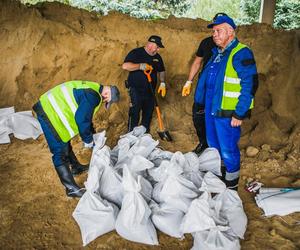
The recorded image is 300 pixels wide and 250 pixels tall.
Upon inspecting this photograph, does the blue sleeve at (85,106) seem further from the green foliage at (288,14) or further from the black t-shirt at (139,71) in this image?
the green foliage at (288,14)

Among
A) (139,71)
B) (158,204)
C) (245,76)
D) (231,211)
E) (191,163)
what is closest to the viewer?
(231,211)

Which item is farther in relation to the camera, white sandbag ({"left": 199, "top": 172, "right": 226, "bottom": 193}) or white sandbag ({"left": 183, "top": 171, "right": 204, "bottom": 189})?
white sandbag ({"left": 183, "top": 171, "right": 204, "bottom": 189})

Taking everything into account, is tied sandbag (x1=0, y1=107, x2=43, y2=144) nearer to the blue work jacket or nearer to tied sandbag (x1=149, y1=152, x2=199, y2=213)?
tied sandbag (x1=149, y1=152, x2=199, y2=213)

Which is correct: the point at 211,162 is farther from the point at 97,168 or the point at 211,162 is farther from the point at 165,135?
the point at 165,135

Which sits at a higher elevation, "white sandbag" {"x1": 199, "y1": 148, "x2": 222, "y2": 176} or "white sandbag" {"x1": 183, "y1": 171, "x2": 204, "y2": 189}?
"white sandbag" {"x1": 199, "y1": 148, "x2": 222, "y2": 176}

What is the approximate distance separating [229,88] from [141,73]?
4.79ft

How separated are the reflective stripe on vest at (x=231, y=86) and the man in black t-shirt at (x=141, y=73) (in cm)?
129

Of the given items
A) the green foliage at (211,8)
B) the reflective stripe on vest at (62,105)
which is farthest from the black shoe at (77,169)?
the green foliage at (211,8)

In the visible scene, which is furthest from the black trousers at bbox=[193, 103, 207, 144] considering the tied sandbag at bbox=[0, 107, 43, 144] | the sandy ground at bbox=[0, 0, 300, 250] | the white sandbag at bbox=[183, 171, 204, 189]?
the tied sandbag at bbox=[0, 107, 43, 144]

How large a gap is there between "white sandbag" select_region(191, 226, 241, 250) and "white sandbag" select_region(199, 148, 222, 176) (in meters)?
0.75

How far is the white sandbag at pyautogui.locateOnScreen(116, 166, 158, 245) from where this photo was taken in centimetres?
244

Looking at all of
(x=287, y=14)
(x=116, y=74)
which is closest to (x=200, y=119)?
(x=116, y=74)

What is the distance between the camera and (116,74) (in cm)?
498

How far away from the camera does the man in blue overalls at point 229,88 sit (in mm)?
2803
